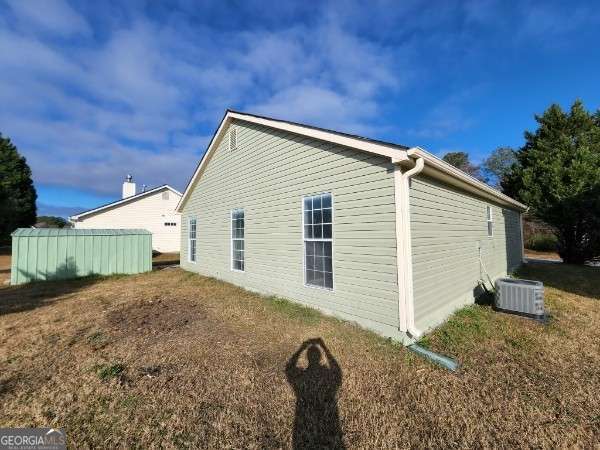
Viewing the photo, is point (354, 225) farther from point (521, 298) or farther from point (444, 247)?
point (521, 298)

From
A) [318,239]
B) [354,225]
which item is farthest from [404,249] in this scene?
[318,239]

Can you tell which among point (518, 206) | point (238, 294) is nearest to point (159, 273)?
point (238, 294)

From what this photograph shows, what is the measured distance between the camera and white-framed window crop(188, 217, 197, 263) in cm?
1292

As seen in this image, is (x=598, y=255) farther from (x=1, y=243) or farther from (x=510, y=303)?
(x=1, y=243)

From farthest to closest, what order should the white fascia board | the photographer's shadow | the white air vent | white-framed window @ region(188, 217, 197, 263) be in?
white-framed window @ region(188, 217, 197, 263) < the white air vent < the white fascia board < the photographer's shadow

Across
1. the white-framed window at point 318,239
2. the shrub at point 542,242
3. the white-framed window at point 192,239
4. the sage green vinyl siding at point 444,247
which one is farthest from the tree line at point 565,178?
the white-framed window at point 192,239

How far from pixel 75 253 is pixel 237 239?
7.69 m

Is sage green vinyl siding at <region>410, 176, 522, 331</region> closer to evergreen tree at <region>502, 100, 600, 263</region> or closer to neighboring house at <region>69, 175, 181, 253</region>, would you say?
evergreen tree at <region>502, 100, 600, 263</region>

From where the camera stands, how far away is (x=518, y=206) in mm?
12422

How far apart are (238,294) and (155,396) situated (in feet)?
16.0

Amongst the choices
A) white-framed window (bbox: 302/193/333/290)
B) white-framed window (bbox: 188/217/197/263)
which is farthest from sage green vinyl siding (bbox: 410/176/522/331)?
white-framed window (bbox: 188/217/197/263)

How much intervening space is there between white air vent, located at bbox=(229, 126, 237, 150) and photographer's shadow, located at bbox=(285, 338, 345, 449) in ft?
23.6

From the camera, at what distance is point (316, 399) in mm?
3291

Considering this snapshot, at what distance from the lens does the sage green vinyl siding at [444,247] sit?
5.12 meters
